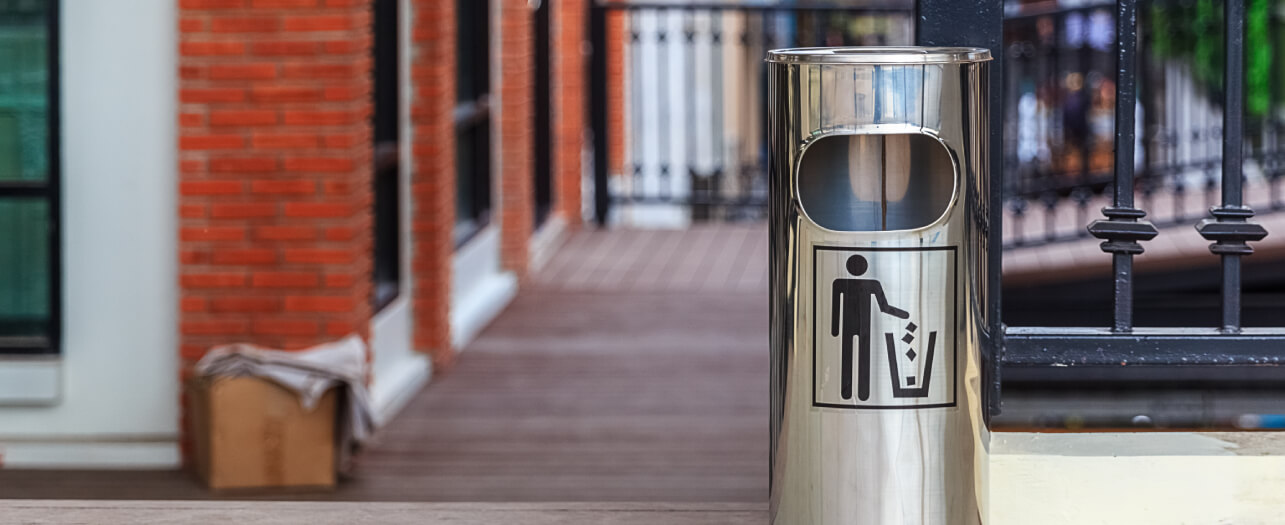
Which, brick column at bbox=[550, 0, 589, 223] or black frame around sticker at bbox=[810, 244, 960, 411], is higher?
brick column at bbox=[550, 0, 589, 223]

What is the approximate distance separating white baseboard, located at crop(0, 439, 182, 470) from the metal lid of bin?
11.0ft

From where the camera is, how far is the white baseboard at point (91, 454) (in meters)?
5.27

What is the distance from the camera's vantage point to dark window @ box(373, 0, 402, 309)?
6.23 meters

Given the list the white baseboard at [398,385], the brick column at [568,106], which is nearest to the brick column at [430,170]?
the white baseboard at [398,385]

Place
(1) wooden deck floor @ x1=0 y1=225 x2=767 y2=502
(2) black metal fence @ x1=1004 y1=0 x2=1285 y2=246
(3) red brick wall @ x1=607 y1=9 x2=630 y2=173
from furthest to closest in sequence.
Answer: (3) red brick wall @ x1=607 y1=9 x2=630 y2=173
(2) black metal fence @ x1=1004 y1=0 x2=1285 y2=246
(1) wooden deck floor @ x1=0 y1=225 x2=767 y2=502

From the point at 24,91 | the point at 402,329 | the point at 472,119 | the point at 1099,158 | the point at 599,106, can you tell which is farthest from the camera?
the point at 1099,158

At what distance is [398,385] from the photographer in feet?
20.4

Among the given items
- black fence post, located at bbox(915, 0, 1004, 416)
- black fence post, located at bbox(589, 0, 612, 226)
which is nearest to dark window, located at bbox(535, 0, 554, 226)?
black fence post, located at bbox(589, 0, 612, 226)

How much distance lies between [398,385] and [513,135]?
8.74ft

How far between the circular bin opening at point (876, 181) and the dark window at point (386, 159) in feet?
12.5

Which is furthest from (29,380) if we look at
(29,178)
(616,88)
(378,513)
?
(616,88)

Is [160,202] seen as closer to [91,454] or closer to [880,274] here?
[91,454]

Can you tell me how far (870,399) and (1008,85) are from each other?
21.1 ft

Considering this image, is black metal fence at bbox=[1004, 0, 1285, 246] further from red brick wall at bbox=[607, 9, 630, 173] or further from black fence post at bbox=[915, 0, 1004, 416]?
black fence post at bbox=[915, 0, 1004, 416]
